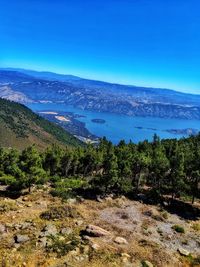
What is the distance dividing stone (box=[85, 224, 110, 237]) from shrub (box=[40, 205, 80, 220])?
5751 mm

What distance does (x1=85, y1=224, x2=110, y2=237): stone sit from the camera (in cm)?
4525

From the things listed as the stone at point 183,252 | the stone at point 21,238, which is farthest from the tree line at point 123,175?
the stone at point 183,252

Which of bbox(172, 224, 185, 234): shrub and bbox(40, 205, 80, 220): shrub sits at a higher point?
bbox(40, 205, 80, 220): shrub

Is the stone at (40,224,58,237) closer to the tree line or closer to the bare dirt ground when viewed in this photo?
the bare dirt ground

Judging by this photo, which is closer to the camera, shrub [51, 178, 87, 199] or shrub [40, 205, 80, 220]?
shrub [40, 205, 80, 220]

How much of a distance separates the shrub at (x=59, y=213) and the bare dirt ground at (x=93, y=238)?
18 cm

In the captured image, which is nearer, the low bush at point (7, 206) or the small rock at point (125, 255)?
the small rock at point (125, 255)

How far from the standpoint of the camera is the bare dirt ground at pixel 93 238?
38.6 metres

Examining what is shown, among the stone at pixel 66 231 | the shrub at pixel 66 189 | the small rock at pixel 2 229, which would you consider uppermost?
the stone at pixel 66 231

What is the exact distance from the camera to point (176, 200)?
236 feet

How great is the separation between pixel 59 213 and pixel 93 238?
879 cm

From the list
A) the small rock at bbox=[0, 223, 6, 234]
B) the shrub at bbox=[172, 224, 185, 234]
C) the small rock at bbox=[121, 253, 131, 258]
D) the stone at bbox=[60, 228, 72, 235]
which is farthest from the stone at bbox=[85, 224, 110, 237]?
the shrub at bbox=[172, 224, 185, 234]

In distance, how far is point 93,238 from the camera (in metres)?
44.4

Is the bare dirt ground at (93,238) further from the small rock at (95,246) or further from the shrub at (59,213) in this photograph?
the shrub at (59,213)
